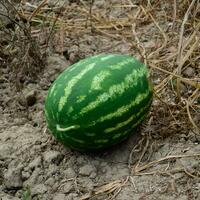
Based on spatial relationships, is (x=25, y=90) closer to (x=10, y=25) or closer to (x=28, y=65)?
(x=28, y=65)

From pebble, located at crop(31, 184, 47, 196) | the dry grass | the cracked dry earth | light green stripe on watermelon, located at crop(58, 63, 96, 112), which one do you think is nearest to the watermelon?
light green stripe on watermelon, located at crop(58, 63, 96, 112)

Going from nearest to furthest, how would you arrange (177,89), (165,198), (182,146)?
1. (165,198)
2. (182,146)
3. (177,89)

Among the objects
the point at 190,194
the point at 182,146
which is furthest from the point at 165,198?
the point at 182,146

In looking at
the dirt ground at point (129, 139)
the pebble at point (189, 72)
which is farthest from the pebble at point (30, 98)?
the pebble at point (189, 72)

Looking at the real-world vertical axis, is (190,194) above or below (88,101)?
below

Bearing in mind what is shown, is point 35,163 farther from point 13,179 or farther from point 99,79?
point 99,79

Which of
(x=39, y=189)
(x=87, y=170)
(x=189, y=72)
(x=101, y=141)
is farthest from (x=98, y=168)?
(x=189, y=72)

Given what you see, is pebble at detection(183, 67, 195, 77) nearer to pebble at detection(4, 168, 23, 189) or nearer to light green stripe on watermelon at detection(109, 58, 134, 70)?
light green stripe on watermelon at detection(109, 58, 134, 70)
